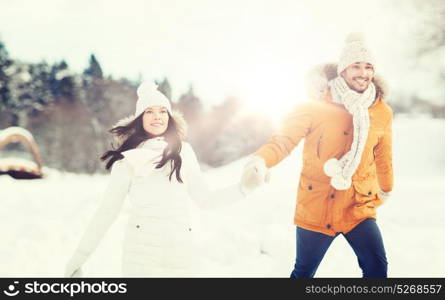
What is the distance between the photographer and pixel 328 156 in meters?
2.66

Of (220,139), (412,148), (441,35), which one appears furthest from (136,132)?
(220,139)

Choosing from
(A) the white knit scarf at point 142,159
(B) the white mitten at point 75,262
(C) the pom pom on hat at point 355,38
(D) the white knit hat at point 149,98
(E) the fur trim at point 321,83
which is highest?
(C) the pom pom on hat at point 355,38

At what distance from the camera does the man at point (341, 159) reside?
254 centimetres

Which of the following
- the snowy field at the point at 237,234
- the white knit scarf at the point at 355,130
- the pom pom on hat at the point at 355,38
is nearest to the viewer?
the white knit scarf at the point at 355,130

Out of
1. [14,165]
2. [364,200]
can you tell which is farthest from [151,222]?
[14,165]

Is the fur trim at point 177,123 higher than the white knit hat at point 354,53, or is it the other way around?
the white knit hat at point 354,53

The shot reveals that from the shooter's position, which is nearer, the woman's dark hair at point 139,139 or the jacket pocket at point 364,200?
the woman's dark hair at point 139,139

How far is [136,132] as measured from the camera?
8.19 feet

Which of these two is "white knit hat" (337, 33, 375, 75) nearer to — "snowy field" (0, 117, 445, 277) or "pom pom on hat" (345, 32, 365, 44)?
"pom pom on hat" (345, 32, 365, 44)

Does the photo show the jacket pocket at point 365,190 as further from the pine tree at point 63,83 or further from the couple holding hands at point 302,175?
the pine tree at point 63,83

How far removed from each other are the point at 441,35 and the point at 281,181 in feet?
21.3

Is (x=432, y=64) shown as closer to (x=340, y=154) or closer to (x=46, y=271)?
(x=340, y=154)

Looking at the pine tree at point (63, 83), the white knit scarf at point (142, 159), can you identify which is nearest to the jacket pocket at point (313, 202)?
the white knit scarf at point (142, 159)

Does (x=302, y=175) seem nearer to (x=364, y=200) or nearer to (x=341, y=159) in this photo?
(x=341, y=159)
